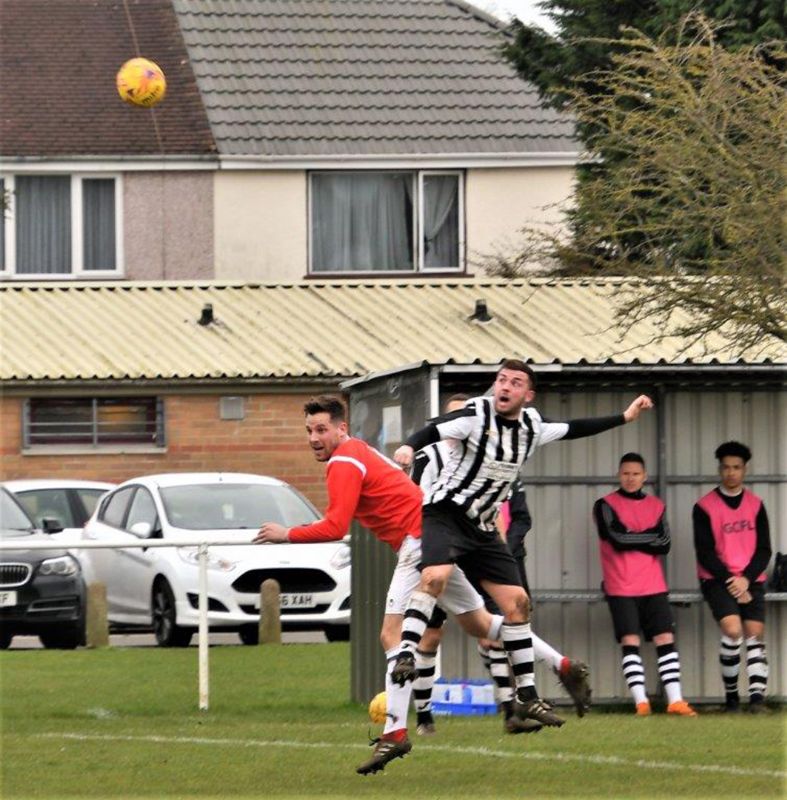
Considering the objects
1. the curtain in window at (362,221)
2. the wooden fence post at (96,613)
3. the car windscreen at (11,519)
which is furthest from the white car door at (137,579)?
the curtain in window at (362,221)

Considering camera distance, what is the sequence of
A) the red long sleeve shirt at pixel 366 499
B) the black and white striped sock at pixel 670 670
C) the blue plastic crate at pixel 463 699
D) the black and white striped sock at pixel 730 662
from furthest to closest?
the black and white striped sock at pixel 730 662
the black and white striped sock at pixel 670 670
the blue plastic crate at pixel 463 699
the red long sleeve shirt at pixel 366 499

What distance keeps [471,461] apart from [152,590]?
5574 mm

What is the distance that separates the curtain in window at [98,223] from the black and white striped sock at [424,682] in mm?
20987

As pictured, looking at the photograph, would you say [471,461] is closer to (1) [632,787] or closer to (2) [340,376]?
(1) [632,787]

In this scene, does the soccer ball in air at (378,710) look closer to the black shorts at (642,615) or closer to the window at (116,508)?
the black shorts at (642,615)

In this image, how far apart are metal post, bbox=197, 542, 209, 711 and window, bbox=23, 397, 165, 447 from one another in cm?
1433

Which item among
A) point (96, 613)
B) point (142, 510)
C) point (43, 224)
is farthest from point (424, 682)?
point (43, 224)

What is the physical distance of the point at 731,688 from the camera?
569 inches

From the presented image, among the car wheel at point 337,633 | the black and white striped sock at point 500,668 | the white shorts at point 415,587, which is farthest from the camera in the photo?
the car wheel at point 337,633

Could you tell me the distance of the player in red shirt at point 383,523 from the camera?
410 inches

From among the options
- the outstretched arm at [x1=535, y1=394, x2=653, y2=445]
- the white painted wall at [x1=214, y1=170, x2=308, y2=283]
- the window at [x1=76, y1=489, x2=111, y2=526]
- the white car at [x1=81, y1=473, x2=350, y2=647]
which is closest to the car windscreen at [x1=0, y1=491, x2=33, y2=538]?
the white car at [x1=81, y1=473, x2=350, y2=647]

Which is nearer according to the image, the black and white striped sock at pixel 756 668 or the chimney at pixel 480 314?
the black and white striped sock at pixel 756 668

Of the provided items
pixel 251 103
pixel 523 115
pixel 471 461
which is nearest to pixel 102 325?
pixel 251 103

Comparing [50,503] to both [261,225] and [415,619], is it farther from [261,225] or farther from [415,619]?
[415,619]
